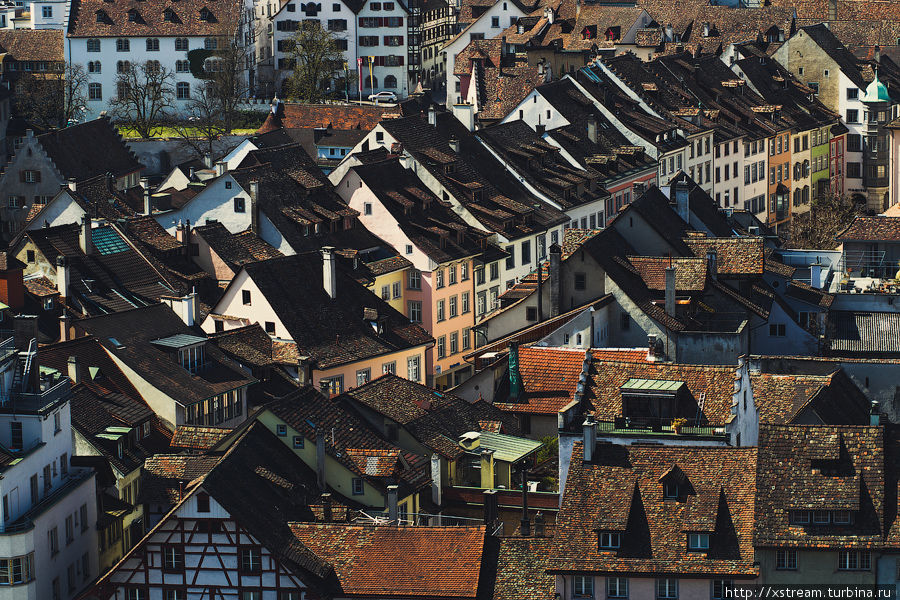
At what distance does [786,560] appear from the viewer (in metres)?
82.1

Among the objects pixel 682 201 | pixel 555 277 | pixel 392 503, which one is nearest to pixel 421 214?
pixel 682 201

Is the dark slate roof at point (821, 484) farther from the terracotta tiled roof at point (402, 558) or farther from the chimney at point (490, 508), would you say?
the chimney at point (490, 508)

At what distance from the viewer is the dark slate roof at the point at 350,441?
3748 inches

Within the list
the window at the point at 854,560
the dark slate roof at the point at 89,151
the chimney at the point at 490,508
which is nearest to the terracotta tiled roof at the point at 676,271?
the chimney at the point at 490,508

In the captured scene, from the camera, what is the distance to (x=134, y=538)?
97812 millimetres

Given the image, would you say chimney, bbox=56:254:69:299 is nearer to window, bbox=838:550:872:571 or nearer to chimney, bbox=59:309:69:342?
chimney, bbox=59:309:69:342

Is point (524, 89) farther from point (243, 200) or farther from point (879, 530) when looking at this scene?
point (879, 530)

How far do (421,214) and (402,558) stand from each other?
6027 cm

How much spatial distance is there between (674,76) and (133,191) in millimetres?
51359

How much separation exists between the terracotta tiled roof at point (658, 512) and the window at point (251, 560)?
11.4 m

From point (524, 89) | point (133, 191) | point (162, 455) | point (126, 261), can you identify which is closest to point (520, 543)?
point (162, 455)

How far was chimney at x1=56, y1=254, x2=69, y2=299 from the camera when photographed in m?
121

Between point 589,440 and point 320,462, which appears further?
point 320,462

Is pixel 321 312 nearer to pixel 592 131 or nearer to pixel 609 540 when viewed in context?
pixel 609 540
